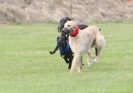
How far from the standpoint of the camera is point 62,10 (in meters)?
51.6

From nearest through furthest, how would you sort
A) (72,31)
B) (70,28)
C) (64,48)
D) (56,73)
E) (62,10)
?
(70,28), (72,31), (56,73), (64,48), (62,10)

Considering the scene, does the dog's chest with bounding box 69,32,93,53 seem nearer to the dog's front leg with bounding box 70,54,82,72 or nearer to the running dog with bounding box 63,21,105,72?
the running dog with bounding box 63,21,105,72

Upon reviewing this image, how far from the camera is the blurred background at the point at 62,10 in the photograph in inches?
1877

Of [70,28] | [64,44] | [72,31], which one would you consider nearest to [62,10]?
[64,44]

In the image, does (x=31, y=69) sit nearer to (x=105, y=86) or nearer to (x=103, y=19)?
(x=105, y=86)

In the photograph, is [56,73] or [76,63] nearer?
[76,63]

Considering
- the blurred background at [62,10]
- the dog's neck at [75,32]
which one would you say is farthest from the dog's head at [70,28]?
the blurred background at [62,10]

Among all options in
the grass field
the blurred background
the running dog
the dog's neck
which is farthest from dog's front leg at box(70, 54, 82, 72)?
the blurred background

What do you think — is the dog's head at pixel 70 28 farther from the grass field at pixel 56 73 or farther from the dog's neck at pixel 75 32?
the grass field at pixel 56 73

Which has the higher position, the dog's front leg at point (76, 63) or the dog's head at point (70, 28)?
the dog's head at point (70, 28)

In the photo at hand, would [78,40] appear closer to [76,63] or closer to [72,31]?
[72,31]

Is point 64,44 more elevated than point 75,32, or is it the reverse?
point 75,32

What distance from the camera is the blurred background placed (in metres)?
47.7

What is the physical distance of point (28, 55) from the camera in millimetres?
21578
